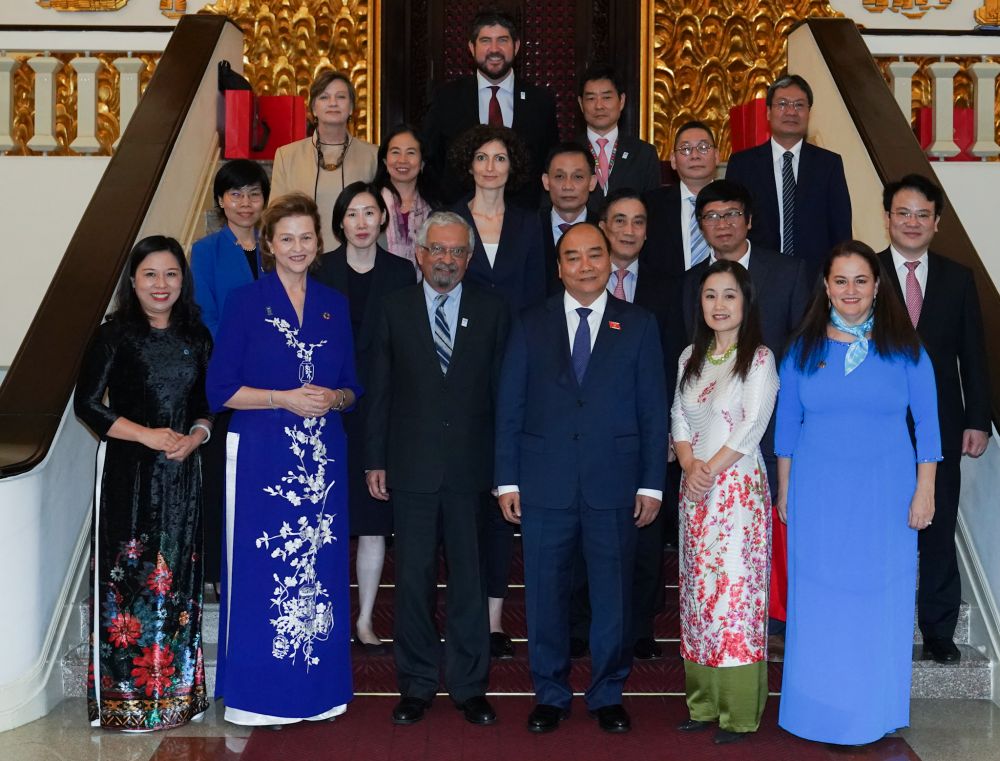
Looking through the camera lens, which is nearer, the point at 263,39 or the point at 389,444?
the point at 389,444

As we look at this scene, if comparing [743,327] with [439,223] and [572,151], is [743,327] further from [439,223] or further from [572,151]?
[572,151]

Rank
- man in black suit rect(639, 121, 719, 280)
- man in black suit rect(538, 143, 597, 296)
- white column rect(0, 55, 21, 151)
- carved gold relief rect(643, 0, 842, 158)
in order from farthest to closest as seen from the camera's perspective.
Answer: carved gold relief rect(643, 0, 842, 158) < white column rect(0, 55, 21, 151) < man in black suit rect(639, 121, 719, 280) < man in black suit rect(538, 143, 597, 296)

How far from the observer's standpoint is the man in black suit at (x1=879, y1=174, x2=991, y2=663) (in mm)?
4746

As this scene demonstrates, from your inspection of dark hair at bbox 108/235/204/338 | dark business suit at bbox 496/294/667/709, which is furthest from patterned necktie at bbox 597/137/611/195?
dark hair at bbox 108/235/204/338

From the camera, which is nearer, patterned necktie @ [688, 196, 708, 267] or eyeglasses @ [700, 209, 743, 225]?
eyeglasses @ [700, 209, 743, 225]

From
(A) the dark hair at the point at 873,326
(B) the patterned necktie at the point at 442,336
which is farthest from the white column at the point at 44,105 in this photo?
(A) the dark hair at the point at 873,326

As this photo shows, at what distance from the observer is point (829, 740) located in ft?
14.0

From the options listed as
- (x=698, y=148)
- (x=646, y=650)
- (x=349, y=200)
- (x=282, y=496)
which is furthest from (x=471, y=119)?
(x=646, y=650)

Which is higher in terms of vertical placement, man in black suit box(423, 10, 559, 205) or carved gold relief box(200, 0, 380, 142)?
carved gold relief box(200, 0, 380, 142)

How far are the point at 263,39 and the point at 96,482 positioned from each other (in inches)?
192

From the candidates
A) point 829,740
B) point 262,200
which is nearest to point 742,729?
point 829,740

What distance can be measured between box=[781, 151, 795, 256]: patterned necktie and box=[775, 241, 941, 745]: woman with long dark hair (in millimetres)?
1196

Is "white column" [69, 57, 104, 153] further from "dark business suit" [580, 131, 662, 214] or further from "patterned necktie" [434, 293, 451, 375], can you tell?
"patterned necktie" [434, 293, 451, 375]

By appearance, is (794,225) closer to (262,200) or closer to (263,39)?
(262,200)
